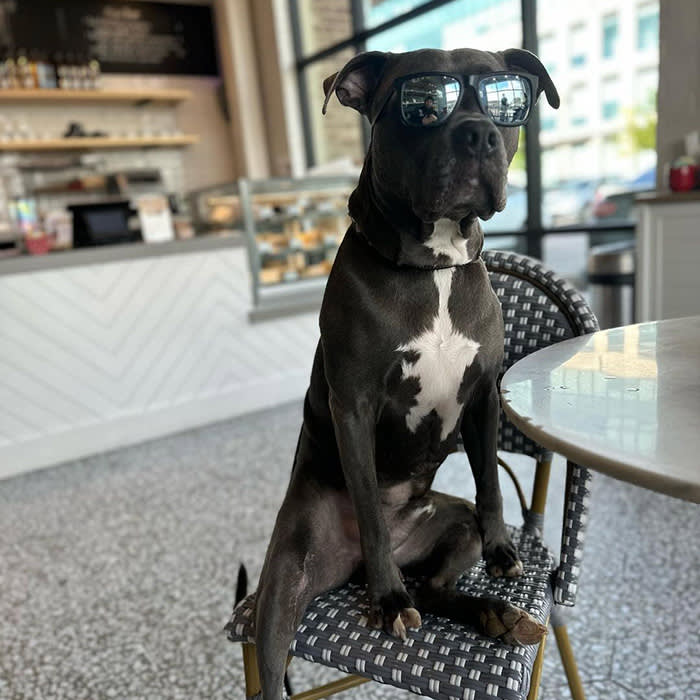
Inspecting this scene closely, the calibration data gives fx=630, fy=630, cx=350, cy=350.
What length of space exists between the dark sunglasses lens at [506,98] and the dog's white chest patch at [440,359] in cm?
24

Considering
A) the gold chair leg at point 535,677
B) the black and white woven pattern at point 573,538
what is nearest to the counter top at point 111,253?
the black and white woven pattern at point 573,538

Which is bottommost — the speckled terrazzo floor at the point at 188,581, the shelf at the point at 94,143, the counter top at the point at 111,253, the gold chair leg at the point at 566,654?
the speckled terrazzo floor at the point at 188,581

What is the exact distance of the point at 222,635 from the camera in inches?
74.4

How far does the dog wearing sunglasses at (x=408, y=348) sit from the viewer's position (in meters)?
A: 0.90

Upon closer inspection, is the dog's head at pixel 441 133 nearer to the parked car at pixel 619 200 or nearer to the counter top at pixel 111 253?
the counter top at pixel 111 253

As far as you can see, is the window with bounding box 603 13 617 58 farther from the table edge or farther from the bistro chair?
the table edge

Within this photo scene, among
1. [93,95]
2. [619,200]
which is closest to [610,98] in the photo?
[619,200]

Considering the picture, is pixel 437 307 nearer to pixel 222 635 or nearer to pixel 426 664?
pixel 426 664

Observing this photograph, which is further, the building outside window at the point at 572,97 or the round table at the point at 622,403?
the building outside window at the point at 572,97

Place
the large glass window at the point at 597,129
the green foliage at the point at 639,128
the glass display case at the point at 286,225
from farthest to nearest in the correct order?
the glass display case at the point at 286,225 < the large glass window at the point at 597,129 < the green foliage at the point at 639,128

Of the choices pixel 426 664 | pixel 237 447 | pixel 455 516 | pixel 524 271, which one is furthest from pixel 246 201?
pixel 426 664

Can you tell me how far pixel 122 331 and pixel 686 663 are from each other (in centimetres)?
308

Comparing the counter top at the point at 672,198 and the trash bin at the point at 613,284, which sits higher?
the counter top at the point at 672,198

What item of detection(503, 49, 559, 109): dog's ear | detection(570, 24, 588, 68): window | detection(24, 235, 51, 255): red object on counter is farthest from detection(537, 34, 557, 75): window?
detection(503, 49, 559, 109): dog's ear
